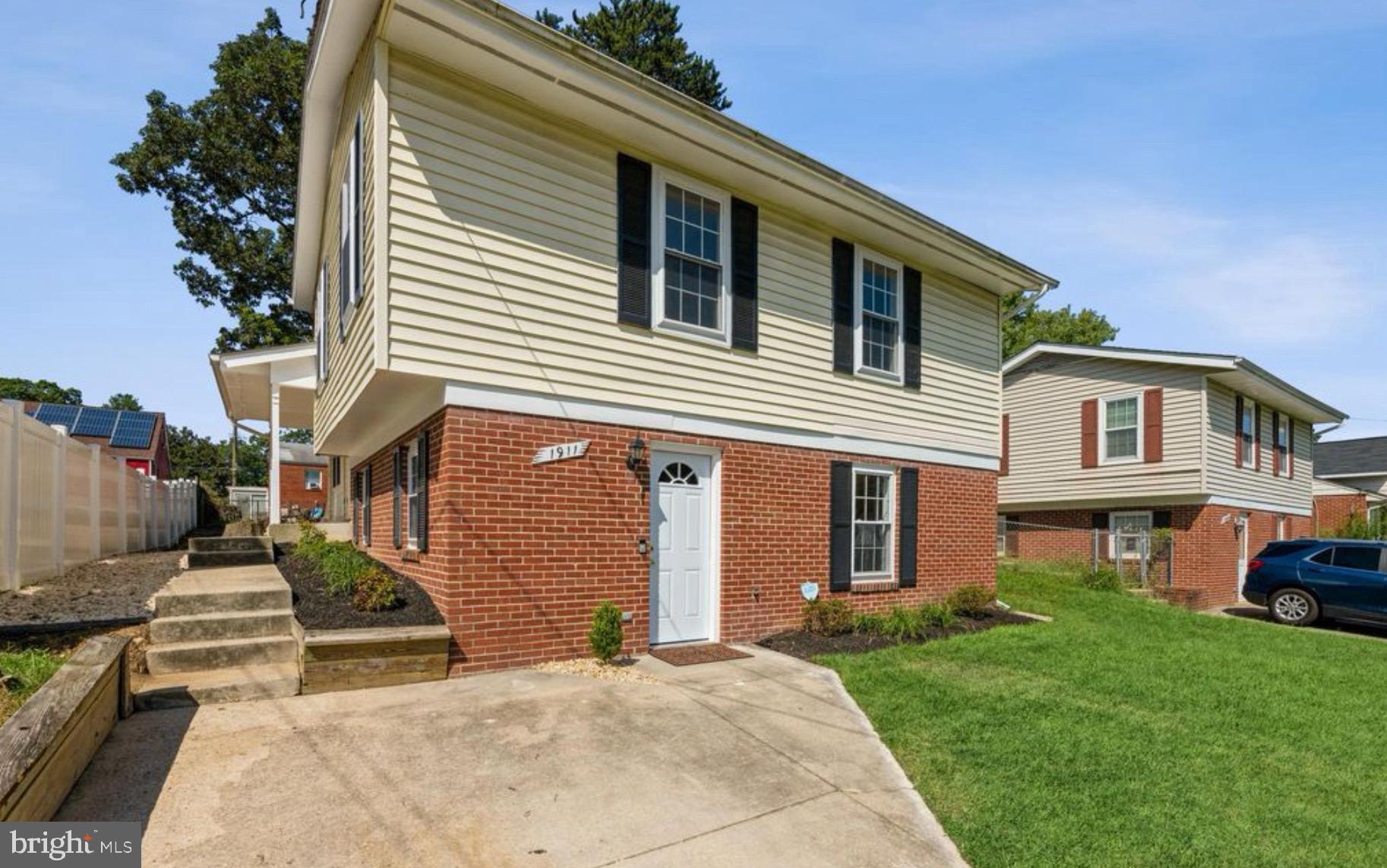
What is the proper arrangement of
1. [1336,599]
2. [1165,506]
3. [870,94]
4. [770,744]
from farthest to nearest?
[1165,506], [1336,599], [870,94], [770,744]

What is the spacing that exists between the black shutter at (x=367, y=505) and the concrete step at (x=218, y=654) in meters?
5.27

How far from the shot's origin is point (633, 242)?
767 cm

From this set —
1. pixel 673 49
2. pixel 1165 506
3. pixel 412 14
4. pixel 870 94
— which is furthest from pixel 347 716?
pixel 673 49

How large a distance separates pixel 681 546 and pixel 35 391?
266 feet

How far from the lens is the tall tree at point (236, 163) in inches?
947

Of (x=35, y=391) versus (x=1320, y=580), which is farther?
(x=35, y=391)

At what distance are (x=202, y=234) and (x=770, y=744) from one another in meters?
28.3

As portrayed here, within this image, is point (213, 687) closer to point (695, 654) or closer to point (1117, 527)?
point (695, 654)

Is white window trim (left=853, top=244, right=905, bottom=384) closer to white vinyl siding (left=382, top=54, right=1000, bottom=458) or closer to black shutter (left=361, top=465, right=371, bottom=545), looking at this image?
white vinyl siding (left=382, top=54, right=1000, bottom=458)

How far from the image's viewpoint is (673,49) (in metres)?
24.2

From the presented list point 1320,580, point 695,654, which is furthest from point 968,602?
point 1320,580

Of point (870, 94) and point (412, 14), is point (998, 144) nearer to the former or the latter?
point (870, 94)

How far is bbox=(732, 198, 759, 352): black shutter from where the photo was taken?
854 centimetres

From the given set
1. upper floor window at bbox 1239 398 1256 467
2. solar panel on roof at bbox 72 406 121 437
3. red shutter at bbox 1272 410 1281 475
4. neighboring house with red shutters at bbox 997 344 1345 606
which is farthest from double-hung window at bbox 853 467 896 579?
solar panel on roof at bbox 72 406 121 437
